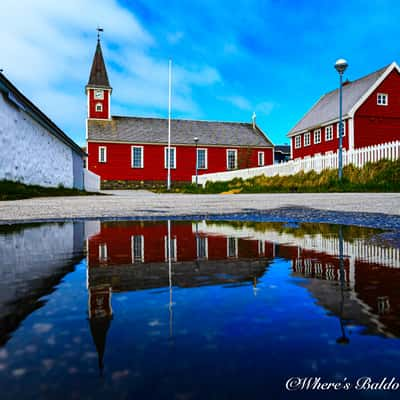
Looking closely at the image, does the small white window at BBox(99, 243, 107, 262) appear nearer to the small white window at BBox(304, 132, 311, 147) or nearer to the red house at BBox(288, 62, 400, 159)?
the red house at BBox(288, 62, 400, 159)

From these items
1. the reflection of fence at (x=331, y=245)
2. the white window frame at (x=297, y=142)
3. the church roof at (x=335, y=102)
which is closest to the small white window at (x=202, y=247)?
the reflection of fence at (x=331, y=245)

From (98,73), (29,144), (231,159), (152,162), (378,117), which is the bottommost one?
(29,144)

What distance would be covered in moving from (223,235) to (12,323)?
5.35ft

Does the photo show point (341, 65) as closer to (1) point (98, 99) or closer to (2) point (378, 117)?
(2) point (378, 117)

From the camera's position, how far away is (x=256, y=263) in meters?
1.42

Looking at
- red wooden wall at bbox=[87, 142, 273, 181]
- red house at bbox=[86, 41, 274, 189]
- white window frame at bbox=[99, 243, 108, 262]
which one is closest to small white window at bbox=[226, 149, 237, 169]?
red house at bbox=[86, 41, 274, 189]

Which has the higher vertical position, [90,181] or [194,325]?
[90,181]

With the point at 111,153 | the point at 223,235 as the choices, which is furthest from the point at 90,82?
the point at 223,235

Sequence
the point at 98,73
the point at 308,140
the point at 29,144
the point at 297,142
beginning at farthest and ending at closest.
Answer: the point at 98,73
the point at 297,142
the point at 308,140
the point at 29,144

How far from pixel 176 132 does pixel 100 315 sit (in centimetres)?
3527

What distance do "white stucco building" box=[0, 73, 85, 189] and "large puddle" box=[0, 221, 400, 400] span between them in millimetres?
9126

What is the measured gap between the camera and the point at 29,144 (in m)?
11.5

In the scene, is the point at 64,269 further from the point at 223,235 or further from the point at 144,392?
the point at 223,235

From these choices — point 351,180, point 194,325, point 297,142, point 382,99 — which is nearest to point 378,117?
point 382,99
